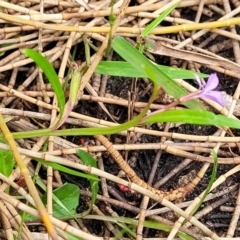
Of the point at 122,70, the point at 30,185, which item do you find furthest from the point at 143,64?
the point at 30,185

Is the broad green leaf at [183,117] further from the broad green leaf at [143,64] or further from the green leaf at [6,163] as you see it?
the green leaf at [6,163]

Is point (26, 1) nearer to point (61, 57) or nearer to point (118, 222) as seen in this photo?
point (61, 57)

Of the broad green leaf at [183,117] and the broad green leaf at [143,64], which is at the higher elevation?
the broad green leaf at [143,64]

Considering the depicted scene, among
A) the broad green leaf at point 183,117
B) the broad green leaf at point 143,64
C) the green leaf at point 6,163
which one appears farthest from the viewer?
the green leaf at point 6,163

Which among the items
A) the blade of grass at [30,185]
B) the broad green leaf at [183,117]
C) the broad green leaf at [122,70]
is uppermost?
the broad green leaf at [122,70]

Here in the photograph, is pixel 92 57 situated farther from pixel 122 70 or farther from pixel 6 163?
pixel 6 163

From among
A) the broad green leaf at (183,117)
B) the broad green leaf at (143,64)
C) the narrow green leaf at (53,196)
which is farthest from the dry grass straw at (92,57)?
the broad green leaf at (183,117)

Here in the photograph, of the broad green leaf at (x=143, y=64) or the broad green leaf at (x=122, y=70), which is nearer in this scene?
the broad green leaf at (x=143, y=64)
